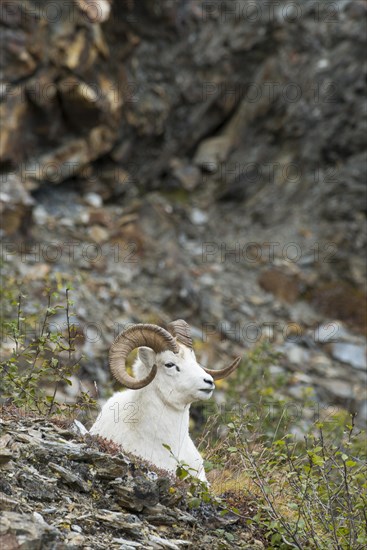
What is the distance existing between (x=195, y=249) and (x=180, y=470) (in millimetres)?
14899

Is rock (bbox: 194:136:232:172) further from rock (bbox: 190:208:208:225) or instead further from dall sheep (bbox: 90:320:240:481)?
dall sheep (bbox: 90:320:240:481)

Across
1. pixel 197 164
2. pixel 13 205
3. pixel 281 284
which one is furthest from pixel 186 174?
pixel 13 205

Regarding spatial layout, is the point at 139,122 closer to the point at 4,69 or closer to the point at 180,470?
the point at 4,69

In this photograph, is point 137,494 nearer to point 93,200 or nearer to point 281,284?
point 281,284

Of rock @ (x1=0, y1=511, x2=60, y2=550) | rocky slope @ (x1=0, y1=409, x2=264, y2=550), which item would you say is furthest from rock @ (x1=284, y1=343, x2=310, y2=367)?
rock @ (x1=0, y1=511, x2=60, y2=550)

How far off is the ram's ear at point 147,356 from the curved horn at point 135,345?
5 cm

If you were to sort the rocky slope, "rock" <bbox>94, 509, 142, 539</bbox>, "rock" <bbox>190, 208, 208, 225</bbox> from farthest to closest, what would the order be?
"rock" <bbox>190, 208, 208, 225</bbox> < "rock" <bbox>94, 509, 142, 539</bbox> < the rocky slope

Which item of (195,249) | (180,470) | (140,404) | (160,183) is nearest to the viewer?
(180,470)

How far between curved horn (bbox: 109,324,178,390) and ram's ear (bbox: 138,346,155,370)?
0.18 ft

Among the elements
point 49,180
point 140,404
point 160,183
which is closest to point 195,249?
point 160,183

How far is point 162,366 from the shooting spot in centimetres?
809

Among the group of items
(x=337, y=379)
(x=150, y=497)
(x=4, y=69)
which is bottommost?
(x=337, y=379)

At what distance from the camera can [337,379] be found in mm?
17359

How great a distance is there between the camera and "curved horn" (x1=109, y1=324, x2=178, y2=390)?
783cm
